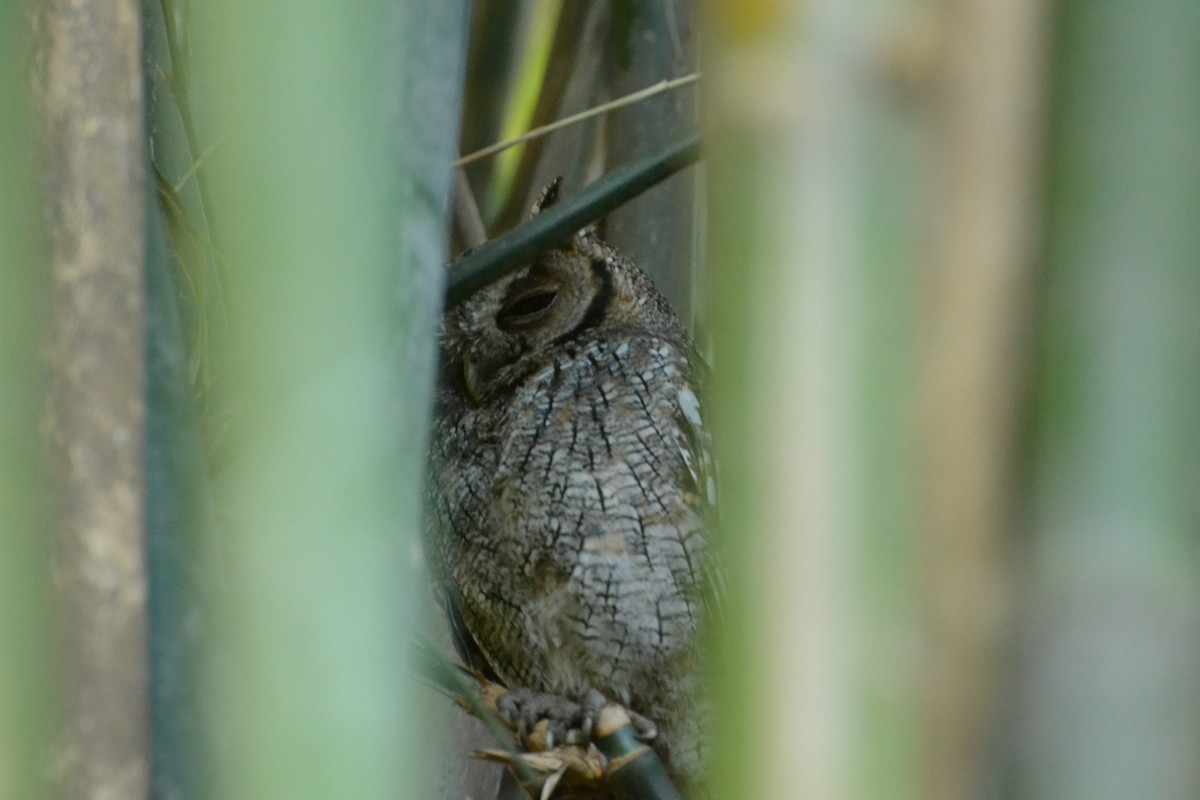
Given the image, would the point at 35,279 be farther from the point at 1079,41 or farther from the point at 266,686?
the point at 1079,41

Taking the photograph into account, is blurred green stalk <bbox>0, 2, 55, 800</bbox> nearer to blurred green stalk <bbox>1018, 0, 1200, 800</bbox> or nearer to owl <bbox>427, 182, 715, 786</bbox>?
blurred green stalk <bbox>1018, 0, 1200, 800</bbox>

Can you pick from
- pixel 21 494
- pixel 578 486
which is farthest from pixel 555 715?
pixel 21 494

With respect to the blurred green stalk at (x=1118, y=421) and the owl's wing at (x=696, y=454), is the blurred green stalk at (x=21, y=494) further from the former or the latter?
the owl's wing at (x=696, y=454)

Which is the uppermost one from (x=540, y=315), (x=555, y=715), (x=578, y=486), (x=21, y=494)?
(x=21, y=494)

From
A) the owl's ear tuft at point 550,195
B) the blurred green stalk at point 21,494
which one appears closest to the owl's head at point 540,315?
the owl's ear tuft at point 550,195

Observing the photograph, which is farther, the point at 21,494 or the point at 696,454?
the point at 696,454

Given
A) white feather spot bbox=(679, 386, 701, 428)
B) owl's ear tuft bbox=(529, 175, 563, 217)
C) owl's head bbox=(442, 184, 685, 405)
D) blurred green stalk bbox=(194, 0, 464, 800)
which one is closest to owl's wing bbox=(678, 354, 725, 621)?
white feather spot bbox=(679, 386, 701, 428)

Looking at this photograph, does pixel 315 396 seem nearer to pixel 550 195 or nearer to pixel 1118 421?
pixel 1118 421
